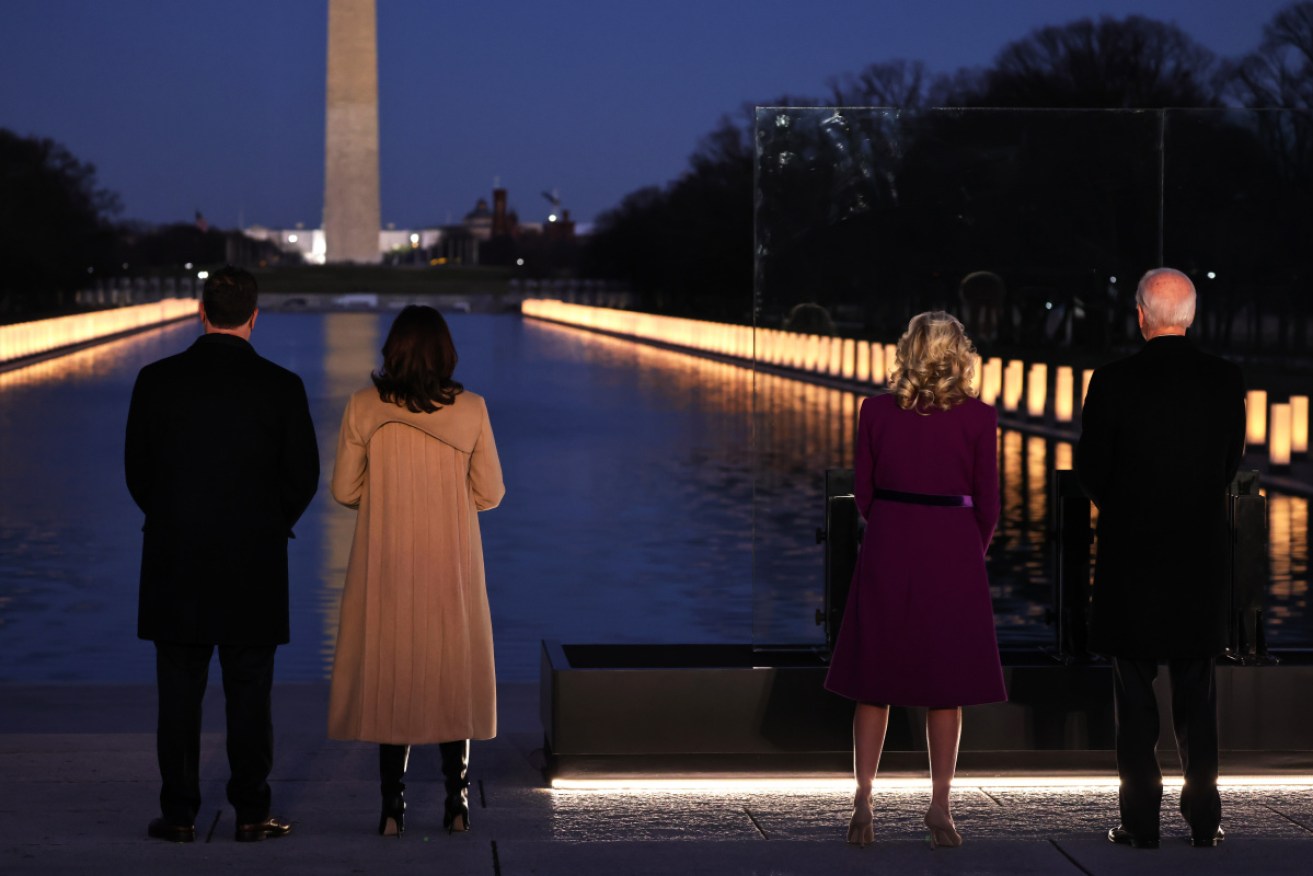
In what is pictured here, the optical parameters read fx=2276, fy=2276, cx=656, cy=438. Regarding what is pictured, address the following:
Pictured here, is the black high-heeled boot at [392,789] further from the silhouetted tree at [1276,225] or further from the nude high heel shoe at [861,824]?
the silhouetted tree at [1276,225]

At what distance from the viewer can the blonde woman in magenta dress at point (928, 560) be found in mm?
6363

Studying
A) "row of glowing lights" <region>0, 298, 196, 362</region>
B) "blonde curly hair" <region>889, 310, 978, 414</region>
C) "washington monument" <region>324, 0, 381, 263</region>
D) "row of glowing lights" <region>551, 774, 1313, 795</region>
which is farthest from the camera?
"washington monument" <region>324, 0, 381, 263</region>

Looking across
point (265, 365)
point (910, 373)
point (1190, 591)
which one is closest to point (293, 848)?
point (265, 365)

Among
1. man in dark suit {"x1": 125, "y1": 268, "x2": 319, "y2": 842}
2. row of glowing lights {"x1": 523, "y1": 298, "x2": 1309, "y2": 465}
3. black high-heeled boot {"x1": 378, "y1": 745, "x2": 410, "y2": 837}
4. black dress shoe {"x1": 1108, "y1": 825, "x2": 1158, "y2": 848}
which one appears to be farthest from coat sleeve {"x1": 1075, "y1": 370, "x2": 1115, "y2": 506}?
man in dark suit {"x1": 125, "y1": 268, "x2": 319, "y2": 842}

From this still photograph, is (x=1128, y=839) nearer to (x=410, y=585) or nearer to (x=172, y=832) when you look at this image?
(x=410, y=585)

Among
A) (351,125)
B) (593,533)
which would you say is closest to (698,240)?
(351,125)

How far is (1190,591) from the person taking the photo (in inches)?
256

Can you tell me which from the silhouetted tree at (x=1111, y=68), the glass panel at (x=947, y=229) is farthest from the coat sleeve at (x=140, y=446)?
the silhouetted tree at (x=1111, y=68)

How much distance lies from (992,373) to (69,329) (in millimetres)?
44458

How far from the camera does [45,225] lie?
3851 inches

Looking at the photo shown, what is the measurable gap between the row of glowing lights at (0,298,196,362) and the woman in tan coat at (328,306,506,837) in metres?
37.2

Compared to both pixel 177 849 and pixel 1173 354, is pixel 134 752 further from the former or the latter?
pixel 1173 354

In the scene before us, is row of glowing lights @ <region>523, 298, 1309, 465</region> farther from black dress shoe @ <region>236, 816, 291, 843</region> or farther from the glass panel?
black dress shoe @ <region>236, 816, 291, 843</region>

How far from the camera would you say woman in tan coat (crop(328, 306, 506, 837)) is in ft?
21.3
